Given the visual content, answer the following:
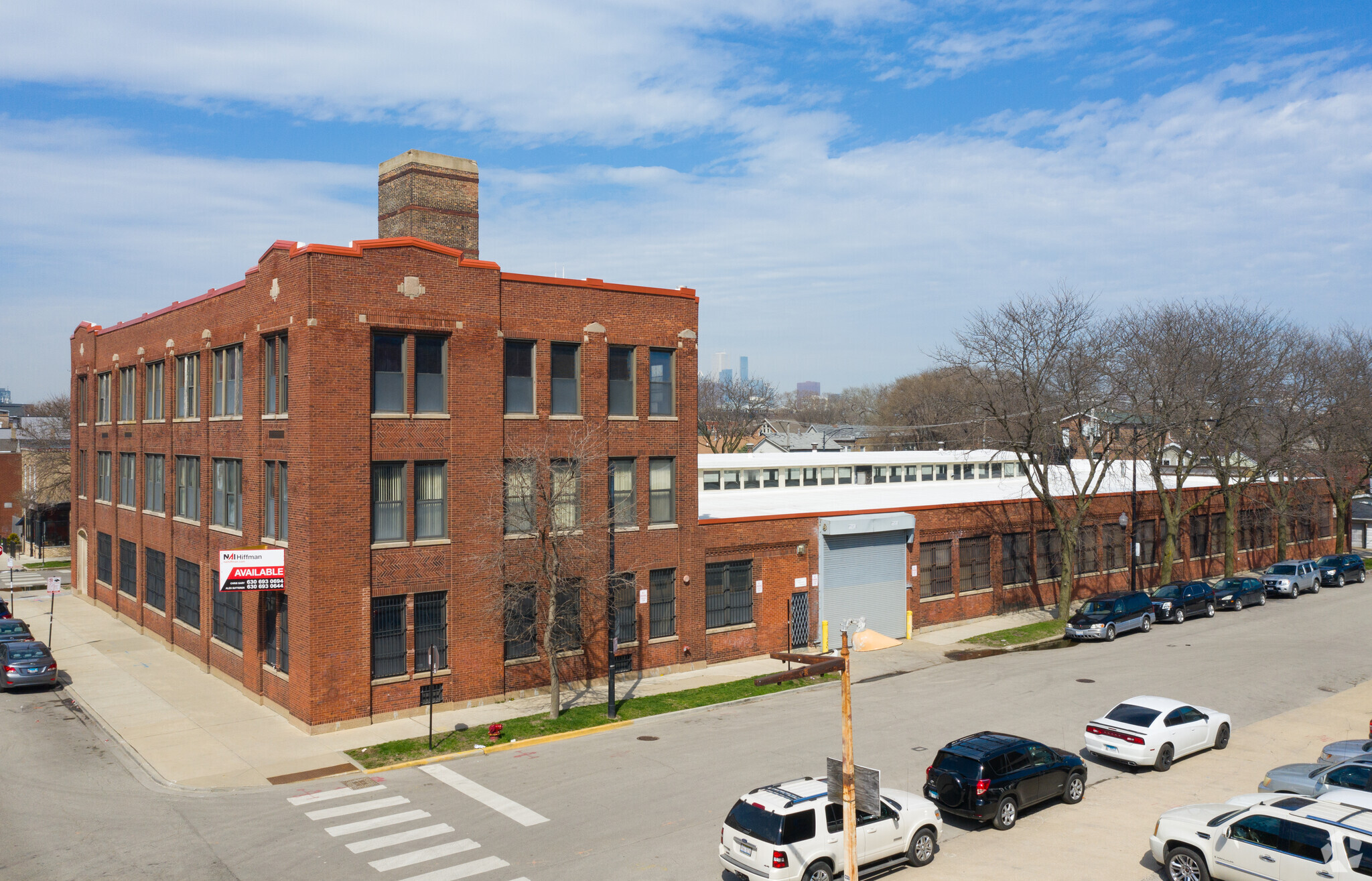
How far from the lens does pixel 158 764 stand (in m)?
22.7

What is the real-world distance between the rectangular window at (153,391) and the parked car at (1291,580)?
5232 cm

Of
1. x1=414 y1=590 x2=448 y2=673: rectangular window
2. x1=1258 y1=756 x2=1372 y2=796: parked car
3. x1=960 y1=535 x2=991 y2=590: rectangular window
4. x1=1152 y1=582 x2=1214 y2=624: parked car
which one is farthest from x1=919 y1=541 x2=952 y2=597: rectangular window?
x1=414 y1=590 x2=448 y2=673: rectangular window

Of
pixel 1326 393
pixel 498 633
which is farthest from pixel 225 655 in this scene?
pixel 1326 393

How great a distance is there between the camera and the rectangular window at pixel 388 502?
26406 millimetres

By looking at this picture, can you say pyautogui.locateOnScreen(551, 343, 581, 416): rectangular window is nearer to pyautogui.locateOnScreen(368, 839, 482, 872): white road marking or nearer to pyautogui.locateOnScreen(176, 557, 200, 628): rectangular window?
pyautogui.locateOnScreen(368, 839, 482, 872): white road marking

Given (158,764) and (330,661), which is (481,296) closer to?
Result: (330,661)

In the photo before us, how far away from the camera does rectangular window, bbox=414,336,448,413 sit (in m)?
→ 27.2

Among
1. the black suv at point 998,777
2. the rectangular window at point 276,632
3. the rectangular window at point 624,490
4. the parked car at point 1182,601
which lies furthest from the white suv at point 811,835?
the parked car at point 1182,601

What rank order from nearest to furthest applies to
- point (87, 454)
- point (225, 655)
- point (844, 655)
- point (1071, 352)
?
point (844, 655) → point (225, 655) → point (1071, 352) → point (87, 454)

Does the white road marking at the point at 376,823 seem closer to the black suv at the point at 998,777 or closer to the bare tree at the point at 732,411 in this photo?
the black suv at the point at 998,777

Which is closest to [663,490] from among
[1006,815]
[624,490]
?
[624,490]

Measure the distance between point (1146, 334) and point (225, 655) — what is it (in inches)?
1917

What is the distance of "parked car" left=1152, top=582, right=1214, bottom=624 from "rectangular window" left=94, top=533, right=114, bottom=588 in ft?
154

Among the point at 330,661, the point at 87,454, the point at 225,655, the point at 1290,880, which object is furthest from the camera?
the point at 87,454
